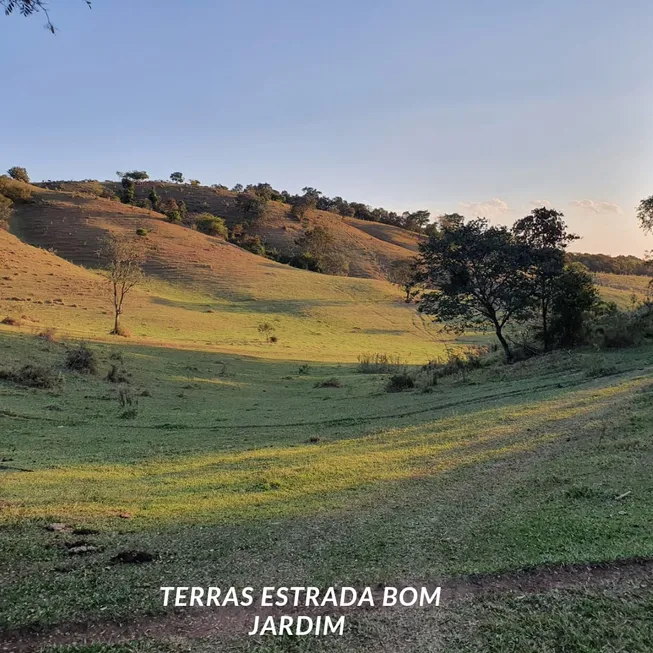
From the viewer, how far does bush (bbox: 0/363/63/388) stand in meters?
16.3

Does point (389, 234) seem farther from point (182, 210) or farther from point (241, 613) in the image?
point (241, 613)

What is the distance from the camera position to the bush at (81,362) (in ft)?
65.4

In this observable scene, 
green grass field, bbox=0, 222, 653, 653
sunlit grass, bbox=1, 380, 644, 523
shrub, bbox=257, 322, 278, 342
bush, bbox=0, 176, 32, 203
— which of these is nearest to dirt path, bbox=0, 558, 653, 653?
green grass field, bbox=0, 222, 653, 653

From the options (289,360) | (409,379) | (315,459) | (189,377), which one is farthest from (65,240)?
(315,459)

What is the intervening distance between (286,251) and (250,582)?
93646 mm

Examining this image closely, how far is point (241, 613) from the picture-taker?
360cm

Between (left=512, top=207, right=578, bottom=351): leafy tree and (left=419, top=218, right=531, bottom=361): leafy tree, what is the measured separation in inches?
21.3

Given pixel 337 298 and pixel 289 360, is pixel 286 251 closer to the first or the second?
pixel 337 298

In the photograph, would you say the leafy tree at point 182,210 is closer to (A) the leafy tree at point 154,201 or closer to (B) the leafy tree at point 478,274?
(A) the leafy tree at point 154,201

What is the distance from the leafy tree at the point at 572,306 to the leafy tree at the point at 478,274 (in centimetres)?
129

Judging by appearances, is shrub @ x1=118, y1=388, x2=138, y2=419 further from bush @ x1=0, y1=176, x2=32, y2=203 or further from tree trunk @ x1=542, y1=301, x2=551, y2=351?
bush @ x1=0, y1=176, x2=32, y2=203

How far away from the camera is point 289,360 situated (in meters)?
33.2

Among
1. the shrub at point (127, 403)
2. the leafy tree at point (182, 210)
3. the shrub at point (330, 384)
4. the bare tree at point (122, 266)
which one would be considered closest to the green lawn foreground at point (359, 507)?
the shrub at point (127, 403)

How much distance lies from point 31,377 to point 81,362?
3.67 metres
